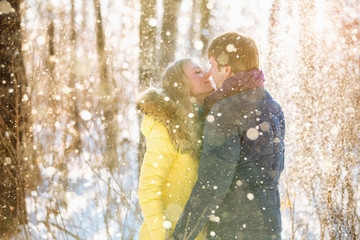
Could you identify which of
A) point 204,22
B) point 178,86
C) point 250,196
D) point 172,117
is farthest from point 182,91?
point 204,22

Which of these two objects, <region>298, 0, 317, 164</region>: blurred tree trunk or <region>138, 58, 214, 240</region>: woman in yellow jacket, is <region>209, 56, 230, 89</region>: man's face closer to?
<region>138, 58, 214, 240</region>: woman in yellow jacket

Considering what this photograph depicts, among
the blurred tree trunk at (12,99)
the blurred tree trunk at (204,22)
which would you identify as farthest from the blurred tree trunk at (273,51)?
the blurred tree trunk at (12,99)

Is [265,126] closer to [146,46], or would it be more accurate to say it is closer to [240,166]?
[240,166]

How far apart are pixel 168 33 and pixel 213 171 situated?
4.53 meters

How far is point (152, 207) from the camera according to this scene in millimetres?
1733

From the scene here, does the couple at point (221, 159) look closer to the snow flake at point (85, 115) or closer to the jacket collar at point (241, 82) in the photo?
the jacket collar at point (241, 82)

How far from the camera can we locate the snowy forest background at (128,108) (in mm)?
3398

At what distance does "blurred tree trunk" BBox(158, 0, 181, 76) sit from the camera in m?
5.52

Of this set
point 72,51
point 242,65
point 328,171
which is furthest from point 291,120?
point 72,51

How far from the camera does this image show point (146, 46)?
580 centimetres

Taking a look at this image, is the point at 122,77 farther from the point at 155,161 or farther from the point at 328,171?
the point at 155,161

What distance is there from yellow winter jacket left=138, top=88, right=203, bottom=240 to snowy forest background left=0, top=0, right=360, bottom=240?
0.67m

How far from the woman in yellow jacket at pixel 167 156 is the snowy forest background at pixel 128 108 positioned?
0.68 metres

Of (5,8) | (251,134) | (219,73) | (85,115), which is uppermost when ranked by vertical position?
(5,8)
